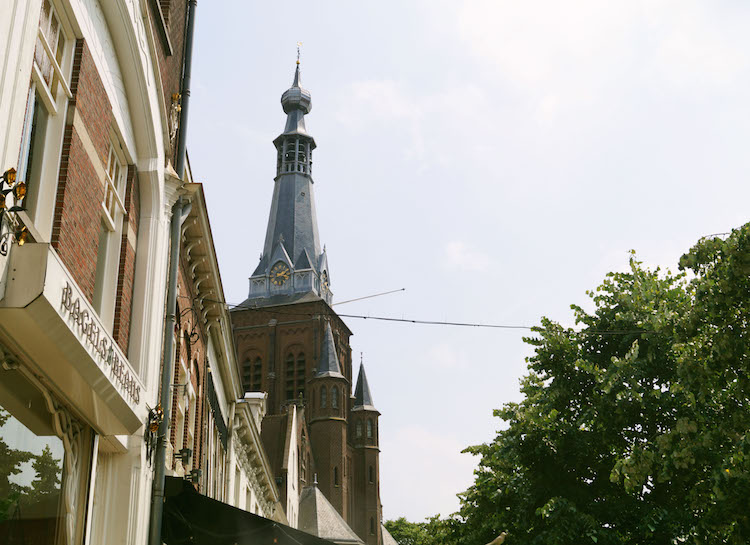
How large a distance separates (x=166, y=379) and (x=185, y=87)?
4335 mm

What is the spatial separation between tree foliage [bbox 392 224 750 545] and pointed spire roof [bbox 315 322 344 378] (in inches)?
1844

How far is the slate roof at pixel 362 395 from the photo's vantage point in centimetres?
→ 7600

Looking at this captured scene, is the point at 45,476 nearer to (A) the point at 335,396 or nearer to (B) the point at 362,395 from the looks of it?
(A) the point at 335,396

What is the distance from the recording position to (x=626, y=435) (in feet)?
67.2

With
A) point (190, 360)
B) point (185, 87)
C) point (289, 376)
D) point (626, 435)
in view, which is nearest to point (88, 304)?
point (185, 87)

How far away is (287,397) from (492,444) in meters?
50.1

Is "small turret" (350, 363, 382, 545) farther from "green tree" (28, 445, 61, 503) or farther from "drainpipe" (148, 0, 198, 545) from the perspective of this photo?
"green tree" (28, 445, 61, 503)

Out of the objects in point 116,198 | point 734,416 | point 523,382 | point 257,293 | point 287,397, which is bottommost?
point 734,416

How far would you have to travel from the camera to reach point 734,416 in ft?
45.2

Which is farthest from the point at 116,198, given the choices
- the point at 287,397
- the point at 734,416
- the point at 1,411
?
the point at 287,397

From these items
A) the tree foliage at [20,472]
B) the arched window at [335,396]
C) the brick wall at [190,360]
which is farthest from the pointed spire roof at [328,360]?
the tree foliage at [20,472]

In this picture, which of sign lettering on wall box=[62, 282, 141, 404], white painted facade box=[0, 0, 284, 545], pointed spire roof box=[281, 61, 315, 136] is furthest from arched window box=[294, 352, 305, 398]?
sign lettering on wall box=[62, 282, 141, 404]

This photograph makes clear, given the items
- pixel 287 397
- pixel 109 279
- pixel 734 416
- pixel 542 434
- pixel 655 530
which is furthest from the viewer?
pixel 287 397

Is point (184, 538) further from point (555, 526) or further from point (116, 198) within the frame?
point (555, 526)
